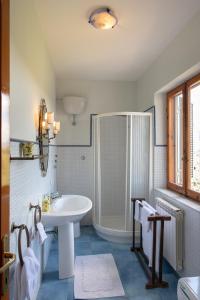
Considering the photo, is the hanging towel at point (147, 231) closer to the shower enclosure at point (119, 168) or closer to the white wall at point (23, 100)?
the shower enclosure at point (119, 168)

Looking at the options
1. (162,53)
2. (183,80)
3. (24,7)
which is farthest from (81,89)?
(24,7)

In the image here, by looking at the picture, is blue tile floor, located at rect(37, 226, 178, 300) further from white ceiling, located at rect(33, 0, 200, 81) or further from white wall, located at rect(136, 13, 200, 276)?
white ceiling, located at rect(33, 0, 200, 81)

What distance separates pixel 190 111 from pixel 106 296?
6.63 ft

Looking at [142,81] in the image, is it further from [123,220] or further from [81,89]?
[123,220]

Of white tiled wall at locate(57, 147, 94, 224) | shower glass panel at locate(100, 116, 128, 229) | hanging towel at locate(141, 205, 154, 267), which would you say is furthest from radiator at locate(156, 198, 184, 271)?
white tiled wall at locate(57, 147, 94, 224)

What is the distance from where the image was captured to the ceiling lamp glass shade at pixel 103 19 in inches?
70.8

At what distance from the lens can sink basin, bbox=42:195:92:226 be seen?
203cm

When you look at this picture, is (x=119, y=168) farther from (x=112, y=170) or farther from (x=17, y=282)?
(x=17, y=282)

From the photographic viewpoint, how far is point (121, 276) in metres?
2.28

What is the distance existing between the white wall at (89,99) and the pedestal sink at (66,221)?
125 cm

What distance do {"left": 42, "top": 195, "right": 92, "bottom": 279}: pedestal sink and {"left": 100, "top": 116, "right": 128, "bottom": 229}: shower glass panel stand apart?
2.75 ft

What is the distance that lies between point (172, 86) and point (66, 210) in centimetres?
199

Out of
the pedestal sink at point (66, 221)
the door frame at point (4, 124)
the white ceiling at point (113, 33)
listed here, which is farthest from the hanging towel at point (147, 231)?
the white ceiling at point (113, 33)

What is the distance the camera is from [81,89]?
3648mm
